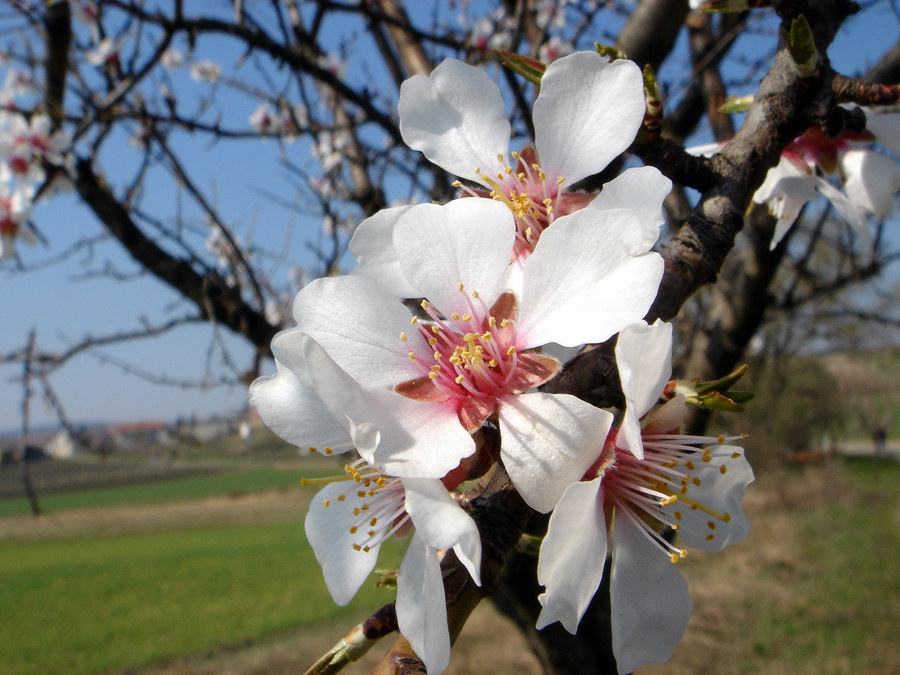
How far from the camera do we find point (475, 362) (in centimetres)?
51

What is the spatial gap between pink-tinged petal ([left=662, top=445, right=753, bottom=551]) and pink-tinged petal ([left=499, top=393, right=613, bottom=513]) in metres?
0.14

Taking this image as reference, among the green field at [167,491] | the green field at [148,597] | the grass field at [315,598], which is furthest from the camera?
the green field at [167,491]

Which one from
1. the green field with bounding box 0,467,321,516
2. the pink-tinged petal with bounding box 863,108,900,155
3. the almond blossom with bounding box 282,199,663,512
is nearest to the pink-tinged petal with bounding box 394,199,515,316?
the almond blossom with bounding box 282,199,663,512

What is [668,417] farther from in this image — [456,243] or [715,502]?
[456,243]

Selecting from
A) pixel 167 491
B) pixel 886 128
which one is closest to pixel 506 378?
pixel 886 128

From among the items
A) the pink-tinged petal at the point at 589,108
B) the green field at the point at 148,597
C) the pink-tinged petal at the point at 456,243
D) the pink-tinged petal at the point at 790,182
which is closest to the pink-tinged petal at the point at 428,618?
the pink-tinged petal at the point at 456,243

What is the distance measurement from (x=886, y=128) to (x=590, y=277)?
1.58 ft

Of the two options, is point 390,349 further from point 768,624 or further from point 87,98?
point 768,624

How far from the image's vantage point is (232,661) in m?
7.15

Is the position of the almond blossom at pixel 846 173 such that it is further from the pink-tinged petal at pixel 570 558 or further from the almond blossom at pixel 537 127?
the pink-tinged petal at pixel 570 558

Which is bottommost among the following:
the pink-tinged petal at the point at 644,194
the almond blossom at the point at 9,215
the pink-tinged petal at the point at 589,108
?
the pink-tinged petal at the point at 644,194

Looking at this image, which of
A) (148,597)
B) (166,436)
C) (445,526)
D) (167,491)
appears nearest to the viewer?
(445,526)

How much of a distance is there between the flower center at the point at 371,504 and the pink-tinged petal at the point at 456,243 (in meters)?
0.17

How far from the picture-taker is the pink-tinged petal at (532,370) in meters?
0.48
